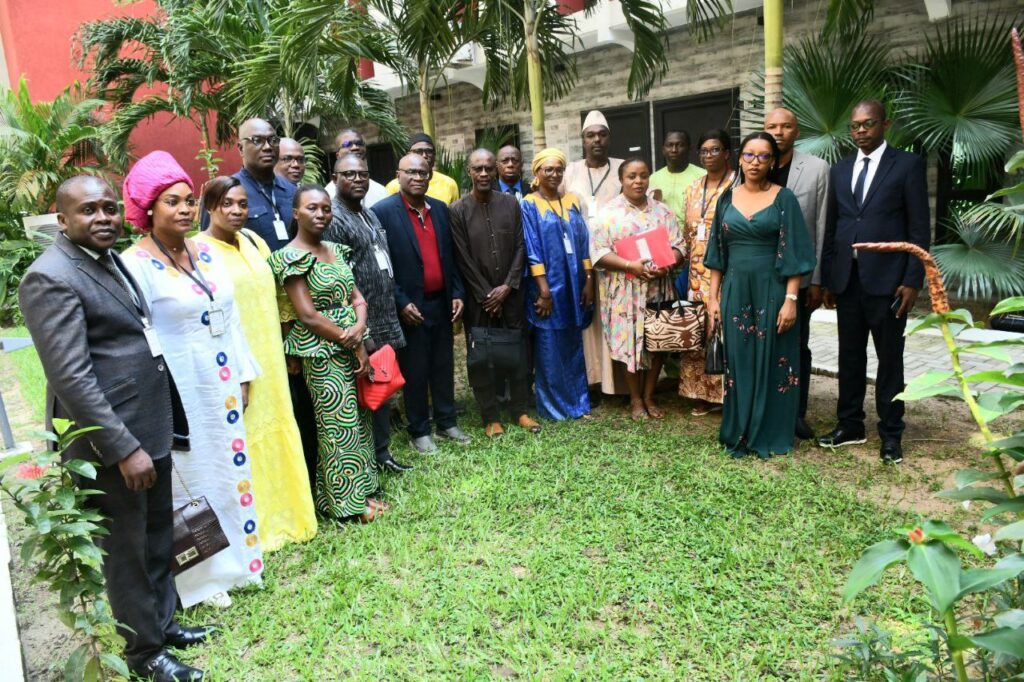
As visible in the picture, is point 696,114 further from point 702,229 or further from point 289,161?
point 289,161

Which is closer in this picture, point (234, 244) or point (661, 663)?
point (661, 663)

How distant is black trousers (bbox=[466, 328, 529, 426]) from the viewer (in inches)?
207

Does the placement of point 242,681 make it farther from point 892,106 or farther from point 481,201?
point 892,106

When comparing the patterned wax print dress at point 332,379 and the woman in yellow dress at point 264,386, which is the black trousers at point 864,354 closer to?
the patterned wax print dress at point 332,379

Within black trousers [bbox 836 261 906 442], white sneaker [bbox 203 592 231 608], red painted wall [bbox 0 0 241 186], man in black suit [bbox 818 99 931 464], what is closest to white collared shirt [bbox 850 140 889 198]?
man in black suit [bbox 818 99 931 464]

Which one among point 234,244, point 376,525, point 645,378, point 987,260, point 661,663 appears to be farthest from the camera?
point 987,260

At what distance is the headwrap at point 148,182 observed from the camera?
2.91 metres

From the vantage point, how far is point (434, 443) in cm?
518

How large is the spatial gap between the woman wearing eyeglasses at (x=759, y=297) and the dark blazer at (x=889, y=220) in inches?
10.9

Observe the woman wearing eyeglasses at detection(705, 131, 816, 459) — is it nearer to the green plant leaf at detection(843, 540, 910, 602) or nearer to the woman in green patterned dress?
the woman in green patterned dress

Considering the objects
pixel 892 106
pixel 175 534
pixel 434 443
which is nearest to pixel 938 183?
pixel 892 106

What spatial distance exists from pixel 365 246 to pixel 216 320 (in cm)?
143

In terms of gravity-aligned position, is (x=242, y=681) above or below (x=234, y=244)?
below

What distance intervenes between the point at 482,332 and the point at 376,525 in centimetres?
169
